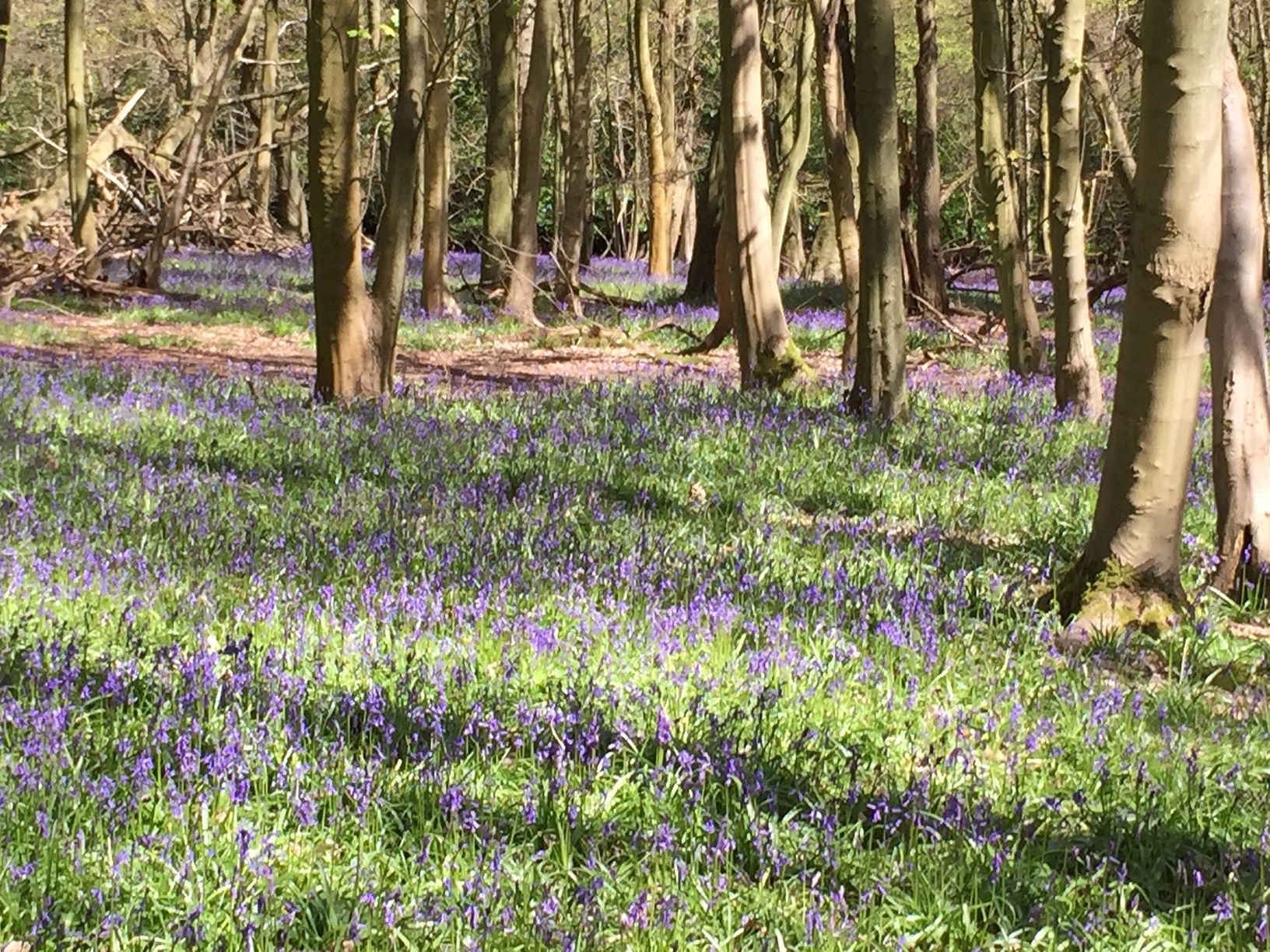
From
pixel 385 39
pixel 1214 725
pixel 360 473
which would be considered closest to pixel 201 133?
pixel 385 39

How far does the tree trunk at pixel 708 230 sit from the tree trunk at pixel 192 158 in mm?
6555

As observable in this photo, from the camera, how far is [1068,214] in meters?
9.74

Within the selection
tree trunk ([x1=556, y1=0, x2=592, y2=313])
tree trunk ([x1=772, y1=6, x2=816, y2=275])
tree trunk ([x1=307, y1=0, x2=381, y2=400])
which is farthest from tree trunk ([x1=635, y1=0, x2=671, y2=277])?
tree trunk ([x1=307, y1=0, x2=381, y2=400])

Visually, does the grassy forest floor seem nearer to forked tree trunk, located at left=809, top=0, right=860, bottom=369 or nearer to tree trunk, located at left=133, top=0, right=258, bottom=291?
forked tree trunk, located at left=809, top=0, right=860, bottom=369

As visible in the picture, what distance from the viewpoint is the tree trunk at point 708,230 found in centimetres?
1881

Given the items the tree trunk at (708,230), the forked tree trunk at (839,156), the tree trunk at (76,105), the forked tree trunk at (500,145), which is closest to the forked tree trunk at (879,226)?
the forked tree trunk at (839,156)

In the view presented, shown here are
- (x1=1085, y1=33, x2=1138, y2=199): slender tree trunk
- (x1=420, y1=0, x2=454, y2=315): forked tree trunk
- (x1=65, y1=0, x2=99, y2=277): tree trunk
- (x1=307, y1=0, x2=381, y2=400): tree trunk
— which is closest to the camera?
(x1=307, y1=0, x2=381, y2=400): tree trunk

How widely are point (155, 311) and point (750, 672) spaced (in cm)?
1389

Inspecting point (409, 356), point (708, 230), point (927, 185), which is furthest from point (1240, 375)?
point (708, 230)

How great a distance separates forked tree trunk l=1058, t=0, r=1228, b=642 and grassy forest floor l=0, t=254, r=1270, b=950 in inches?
11.3

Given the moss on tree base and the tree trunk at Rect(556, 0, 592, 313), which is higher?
the tree trunk at Rect(556, 0, 592, 313)

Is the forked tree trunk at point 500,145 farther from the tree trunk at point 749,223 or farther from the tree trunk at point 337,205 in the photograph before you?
the tree trunk at point 337,205

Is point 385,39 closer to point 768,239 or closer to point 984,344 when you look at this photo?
point 984,344

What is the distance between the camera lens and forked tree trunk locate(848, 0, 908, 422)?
9172mm
